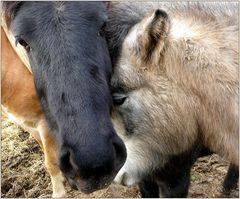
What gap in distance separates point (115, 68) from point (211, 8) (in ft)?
2.12

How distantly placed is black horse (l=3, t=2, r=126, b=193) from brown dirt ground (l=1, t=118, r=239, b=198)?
1791 millimetres

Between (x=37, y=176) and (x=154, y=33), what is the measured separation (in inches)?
100

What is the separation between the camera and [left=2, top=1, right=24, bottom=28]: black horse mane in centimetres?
239

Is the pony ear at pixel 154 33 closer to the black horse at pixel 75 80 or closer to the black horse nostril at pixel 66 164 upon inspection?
the black horse at pixel 75 80

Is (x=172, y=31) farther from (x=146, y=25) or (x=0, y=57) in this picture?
(x=0, y=57)

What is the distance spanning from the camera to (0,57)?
Result: 3.49 metres

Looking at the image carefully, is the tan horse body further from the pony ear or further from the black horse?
the pony ear

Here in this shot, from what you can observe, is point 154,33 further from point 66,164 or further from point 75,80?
point 66,164

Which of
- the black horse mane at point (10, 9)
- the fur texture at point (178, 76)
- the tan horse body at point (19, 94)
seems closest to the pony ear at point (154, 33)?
the fur texture at point (178, 76)

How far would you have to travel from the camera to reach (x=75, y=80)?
2.08 meters

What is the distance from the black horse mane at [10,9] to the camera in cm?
239

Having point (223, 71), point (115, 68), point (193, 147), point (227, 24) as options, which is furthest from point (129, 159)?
point (227, 24)

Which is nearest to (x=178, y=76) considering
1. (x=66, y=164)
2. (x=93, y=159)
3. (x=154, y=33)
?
(x=154, y=33)

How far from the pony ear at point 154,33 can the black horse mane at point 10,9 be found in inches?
30.4
